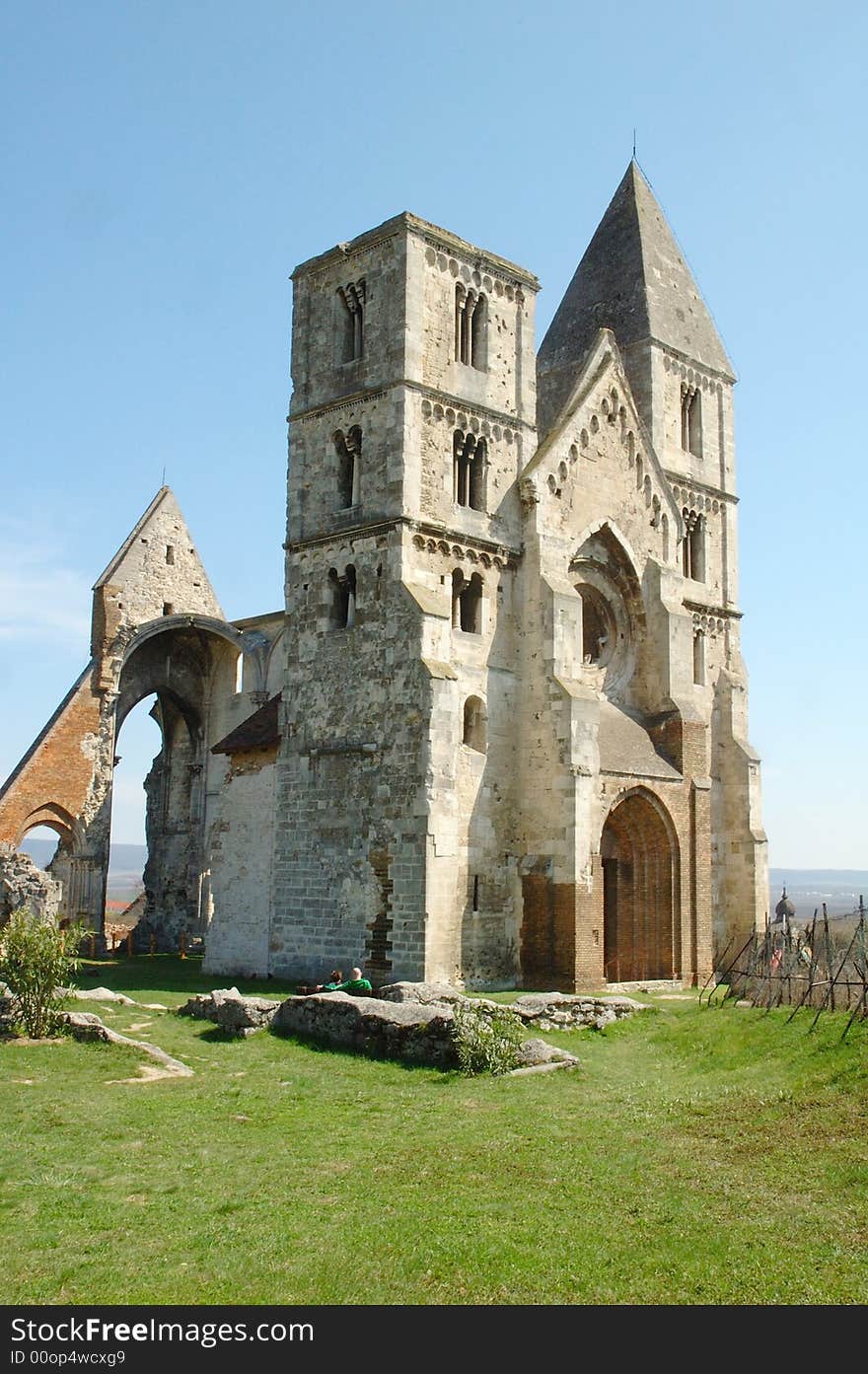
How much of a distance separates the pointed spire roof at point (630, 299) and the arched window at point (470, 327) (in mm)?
5436

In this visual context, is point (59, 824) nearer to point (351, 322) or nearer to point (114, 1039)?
point (351, 322)

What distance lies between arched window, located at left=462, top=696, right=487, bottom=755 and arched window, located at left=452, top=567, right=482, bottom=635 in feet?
5.29

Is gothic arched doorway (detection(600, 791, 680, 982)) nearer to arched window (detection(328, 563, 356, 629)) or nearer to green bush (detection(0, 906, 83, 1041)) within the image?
arched window (detection(328, 563, 356, 629))

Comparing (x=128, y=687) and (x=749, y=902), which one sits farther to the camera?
(x=128, y=687)

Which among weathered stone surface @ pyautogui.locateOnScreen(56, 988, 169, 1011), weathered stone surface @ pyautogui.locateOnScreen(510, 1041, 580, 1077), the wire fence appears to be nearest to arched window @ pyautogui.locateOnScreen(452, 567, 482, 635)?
the wire fence

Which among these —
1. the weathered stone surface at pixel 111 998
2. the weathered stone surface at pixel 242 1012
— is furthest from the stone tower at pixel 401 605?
the weathered stone surface at pixel 242 1012

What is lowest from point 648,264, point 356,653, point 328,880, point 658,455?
point 328,880

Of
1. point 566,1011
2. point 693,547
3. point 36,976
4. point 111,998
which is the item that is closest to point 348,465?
point 693,547

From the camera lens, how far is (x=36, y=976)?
17812mm

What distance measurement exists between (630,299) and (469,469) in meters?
11.1

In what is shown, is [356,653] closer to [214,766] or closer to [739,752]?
[739,752]

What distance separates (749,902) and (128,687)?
21.2 m
